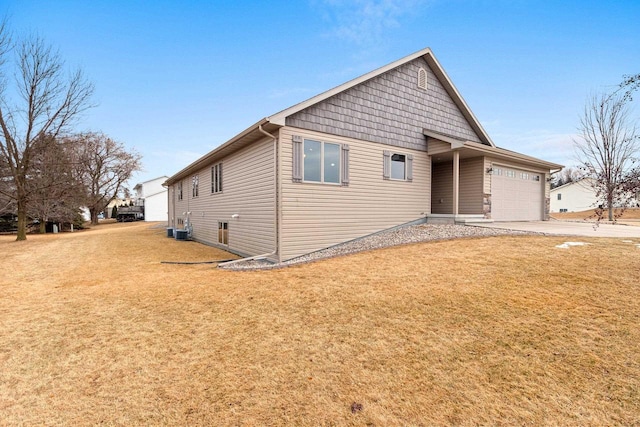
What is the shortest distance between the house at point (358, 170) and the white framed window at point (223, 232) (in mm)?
45

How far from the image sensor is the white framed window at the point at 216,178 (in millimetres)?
12180

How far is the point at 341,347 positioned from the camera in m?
3.45

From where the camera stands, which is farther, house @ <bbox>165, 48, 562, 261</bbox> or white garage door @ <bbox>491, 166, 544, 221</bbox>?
white garage door @ <bbox>491, 166, 544, 221</bbox>

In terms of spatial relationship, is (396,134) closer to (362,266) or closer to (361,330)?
(362,266)

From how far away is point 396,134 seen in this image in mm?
10617

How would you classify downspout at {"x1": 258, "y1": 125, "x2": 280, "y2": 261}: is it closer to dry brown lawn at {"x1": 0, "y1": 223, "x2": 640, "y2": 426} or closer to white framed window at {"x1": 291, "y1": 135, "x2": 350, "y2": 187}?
white framed window at {"x1": 291, "y1": 135, "x2": 350, "y2": 187}

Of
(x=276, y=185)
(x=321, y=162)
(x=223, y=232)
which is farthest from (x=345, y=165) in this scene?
(x=223, y=232)

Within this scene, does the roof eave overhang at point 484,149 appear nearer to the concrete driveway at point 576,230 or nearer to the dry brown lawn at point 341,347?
the concrete driveway at point 576,230

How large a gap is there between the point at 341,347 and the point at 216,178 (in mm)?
10714

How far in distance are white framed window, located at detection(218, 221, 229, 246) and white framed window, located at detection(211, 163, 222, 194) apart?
1379 millimetres

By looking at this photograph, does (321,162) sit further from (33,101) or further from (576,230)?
(33,101)

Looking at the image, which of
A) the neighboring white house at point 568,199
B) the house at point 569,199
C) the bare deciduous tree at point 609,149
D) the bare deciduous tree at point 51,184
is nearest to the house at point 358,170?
the bare deciduous tree at point 609,149

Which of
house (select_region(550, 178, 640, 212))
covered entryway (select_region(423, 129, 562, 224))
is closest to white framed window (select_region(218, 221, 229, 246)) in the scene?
covered entryway (select_region(423, 129, 562, 224))

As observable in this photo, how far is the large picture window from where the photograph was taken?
851 centimetres
